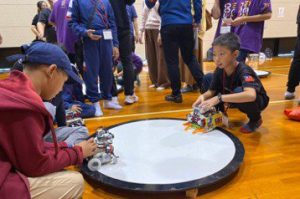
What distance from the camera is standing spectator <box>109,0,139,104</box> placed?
2616 mm

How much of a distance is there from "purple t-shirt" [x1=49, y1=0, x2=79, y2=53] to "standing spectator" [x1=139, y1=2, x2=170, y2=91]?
1.12 meters

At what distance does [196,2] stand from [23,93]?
2235mm

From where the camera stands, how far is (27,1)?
221 inches

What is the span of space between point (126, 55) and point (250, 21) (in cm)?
125

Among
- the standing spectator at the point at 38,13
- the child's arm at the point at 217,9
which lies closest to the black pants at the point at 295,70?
the child's arm at the point at 217,9

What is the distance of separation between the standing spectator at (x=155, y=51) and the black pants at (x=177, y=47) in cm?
61

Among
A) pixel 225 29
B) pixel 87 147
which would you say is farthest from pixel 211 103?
pixel 225 29

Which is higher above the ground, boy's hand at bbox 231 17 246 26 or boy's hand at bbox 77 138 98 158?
boy's hand at bbox 231 17 246 26

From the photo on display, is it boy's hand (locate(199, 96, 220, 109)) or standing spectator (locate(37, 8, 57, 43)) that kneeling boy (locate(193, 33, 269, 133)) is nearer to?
boy's hand (locate(199, 96, 220, 109))

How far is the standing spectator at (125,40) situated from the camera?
2616mm

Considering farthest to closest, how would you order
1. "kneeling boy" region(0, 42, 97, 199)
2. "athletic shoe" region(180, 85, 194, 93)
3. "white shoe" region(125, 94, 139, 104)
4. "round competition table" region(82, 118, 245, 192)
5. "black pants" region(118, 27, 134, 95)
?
"athletic shoe" region(180, 85, 194, 93) → "white shoe" region(125, 94, 139, 104) → "black pants" region(118, 27, 134, 95) → "round competition table" region(82, 118, 245, 192) → "kneeling boy" region(0, 42, 97, 199)

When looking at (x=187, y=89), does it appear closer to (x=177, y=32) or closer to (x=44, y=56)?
(x=177, y=32)

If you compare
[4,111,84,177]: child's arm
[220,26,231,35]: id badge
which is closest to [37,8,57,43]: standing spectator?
[220,26,231,35]: id badge

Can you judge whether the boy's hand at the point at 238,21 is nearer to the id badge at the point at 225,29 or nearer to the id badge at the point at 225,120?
the id badge at the point at 225,29
